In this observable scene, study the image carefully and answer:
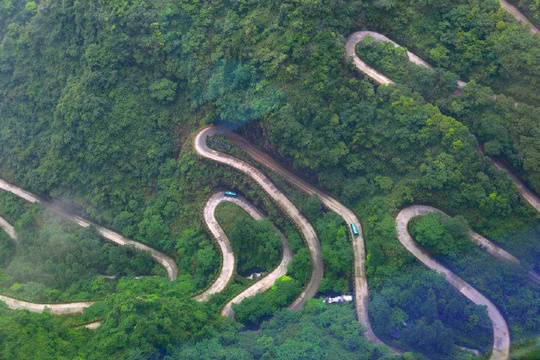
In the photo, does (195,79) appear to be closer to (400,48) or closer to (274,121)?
(274,121)

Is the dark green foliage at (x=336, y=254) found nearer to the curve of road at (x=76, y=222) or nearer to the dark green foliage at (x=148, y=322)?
the dark green foliage at (x=148, y=322)

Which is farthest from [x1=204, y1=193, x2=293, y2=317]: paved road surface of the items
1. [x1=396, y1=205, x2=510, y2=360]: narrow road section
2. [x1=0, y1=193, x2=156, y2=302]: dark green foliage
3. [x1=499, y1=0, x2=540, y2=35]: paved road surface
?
[x1=499, y1=0, x2=540, y2=35]: paved road surface

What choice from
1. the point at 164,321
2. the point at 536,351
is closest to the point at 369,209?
the point at 536,351

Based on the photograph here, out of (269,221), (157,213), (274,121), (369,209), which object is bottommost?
(157,213)

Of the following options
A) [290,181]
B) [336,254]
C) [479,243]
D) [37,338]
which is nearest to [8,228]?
[37,338]

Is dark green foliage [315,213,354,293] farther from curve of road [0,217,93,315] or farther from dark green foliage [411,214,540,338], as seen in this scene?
curve of road [0,217,93,315]
